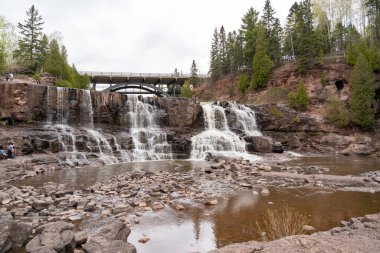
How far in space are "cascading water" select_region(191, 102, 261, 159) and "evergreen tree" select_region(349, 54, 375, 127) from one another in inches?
552

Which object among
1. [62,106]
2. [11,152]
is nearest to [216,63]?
[62,106]

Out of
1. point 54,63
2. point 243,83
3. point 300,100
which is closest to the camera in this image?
point 300,100

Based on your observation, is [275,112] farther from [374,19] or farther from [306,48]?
[374,19]

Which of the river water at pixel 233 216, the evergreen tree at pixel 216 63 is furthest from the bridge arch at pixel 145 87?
the river water at pixel 233 216

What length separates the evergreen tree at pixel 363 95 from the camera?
37.1m

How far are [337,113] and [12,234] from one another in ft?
135

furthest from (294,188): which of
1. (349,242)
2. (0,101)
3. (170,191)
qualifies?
(0,101)

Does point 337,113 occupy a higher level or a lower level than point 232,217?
higher

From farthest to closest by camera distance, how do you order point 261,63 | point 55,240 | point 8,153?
1. point 261,63
2. point 8,153
3. point 55,240

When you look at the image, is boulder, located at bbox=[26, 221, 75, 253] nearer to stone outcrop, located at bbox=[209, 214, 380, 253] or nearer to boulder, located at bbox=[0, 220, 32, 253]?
boulder, located at bbox=[0, 220, 32, 253]

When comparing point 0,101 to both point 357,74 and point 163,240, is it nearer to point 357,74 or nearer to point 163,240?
point 163,240

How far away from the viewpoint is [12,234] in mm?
6949

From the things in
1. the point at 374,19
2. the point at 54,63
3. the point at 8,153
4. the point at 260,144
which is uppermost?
the point at 374,19

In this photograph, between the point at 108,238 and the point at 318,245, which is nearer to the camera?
the point at 318,245
